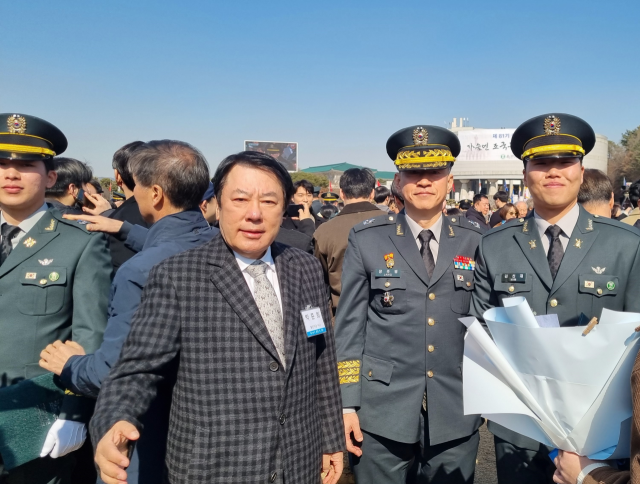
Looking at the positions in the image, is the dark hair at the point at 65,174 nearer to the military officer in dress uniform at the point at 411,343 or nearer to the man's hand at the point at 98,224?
the man's hand at the point at 98,224

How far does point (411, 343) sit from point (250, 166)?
4.40 feet

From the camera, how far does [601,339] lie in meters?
1.52

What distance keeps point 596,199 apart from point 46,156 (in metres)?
3.89

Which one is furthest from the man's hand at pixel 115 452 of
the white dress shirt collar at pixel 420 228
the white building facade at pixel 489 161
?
the white building facade at pixel 489 161

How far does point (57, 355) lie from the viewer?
83.6 inches

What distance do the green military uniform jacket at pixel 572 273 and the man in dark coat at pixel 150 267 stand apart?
60.0 inches

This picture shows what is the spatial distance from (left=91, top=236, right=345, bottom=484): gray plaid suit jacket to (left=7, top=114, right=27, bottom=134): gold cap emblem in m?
1.46

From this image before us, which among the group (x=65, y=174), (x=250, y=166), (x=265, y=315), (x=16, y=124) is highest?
(x=16, y=124)

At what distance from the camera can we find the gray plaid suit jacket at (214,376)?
1646 mm

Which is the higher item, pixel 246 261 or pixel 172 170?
pixel 172 170

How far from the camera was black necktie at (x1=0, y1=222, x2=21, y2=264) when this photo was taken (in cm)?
254

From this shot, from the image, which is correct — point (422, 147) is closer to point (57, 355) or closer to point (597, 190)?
point (597, 190)

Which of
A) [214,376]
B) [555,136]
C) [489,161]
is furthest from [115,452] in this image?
[489,161]

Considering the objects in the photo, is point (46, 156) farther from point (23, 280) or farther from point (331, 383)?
point (331, 383)
